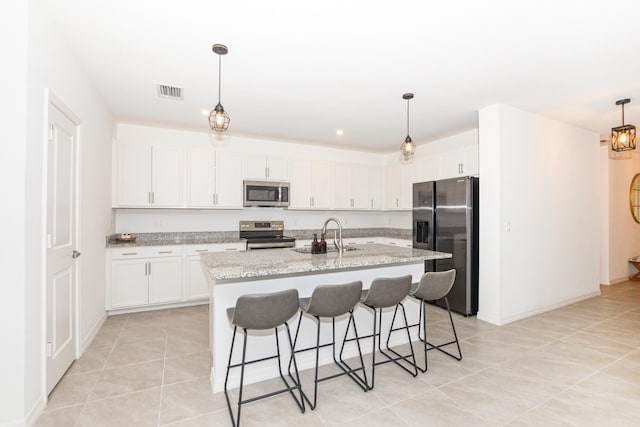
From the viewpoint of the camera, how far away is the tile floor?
6.68ft

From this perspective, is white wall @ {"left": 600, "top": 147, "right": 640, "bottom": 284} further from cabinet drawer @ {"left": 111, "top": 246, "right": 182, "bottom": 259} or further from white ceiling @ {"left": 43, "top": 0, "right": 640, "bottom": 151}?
cabinet drawer @ {"left": 111, "top": 246, "right": 182, "bottom": 259}

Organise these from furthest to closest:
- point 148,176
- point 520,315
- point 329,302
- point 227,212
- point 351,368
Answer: point 227,212
point 148,176
point 520,315
point 351,368
point 329,302

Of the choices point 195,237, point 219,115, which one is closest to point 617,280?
point 219,115

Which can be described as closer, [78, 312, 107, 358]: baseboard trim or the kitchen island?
the kitchen island

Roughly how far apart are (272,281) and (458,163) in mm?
3564

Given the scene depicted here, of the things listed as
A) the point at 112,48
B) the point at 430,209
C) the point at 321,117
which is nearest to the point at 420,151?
the point at 430,209

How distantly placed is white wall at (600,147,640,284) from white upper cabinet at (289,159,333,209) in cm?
507

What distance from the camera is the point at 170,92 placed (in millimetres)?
3375

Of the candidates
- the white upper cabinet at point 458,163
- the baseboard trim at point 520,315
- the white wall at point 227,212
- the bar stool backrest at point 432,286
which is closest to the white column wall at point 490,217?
the baseboard trim at point 520,315

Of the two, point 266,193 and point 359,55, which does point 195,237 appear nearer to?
point 266,193

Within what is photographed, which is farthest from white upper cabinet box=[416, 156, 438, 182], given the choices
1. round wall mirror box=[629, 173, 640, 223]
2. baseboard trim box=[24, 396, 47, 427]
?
baseboard trim box=[24, 396, 47, 427]

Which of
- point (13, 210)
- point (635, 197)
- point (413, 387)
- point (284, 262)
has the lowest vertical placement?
point (413, 387)

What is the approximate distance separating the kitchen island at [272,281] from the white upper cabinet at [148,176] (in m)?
2.29

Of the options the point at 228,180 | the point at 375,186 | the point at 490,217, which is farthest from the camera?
the point at 375,186
